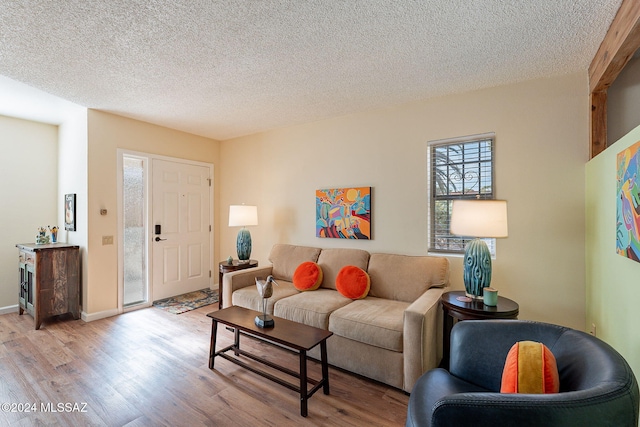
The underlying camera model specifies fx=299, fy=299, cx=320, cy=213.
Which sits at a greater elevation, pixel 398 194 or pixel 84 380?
pixel 398 194

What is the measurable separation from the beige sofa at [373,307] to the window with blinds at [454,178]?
0.33 m

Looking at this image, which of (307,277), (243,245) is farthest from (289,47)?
(243,245)

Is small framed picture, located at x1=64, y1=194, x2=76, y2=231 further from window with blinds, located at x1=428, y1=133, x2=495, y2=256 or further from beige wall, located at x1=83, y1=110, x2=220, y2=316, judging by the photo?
window with blinds, located at x1=428, y1=133, x2=495, y2=256

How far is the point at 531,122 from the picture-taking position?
265 centimetres

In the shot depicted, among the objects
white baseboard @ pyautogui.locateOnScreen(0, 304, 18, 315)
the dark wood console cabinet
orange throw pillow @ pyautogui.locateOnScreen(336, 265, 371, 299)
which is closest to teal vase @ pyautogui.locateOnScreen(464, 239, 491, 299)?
orange throw pillow @ pyautogui.locateOnScreen(336, 265, 371, 299)

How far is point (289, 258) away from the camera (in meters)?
3.68

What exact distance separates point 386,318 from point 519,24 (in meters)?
2.21

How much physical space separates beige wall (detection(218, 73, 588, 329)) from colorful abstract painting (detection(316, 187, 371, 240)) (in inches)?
3.9

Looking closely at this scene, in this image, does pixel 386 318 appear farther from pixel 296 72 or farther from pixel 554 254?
pixel 296 72

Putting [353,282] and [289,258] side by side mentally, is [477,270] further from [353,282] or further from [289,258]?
[289,258]

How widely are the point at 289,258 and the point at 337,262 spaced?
682 millimetres

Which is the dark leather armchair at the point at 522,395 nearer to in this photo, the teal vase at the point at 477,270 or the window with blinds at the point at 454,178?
the teal vase at the point at 477,270

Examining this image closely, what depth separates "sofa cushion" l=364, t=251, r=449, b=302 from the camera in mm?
2760

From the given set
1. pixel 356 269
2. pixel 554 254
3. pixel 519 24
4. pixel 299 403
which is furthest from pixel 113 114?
pixel 554 254
